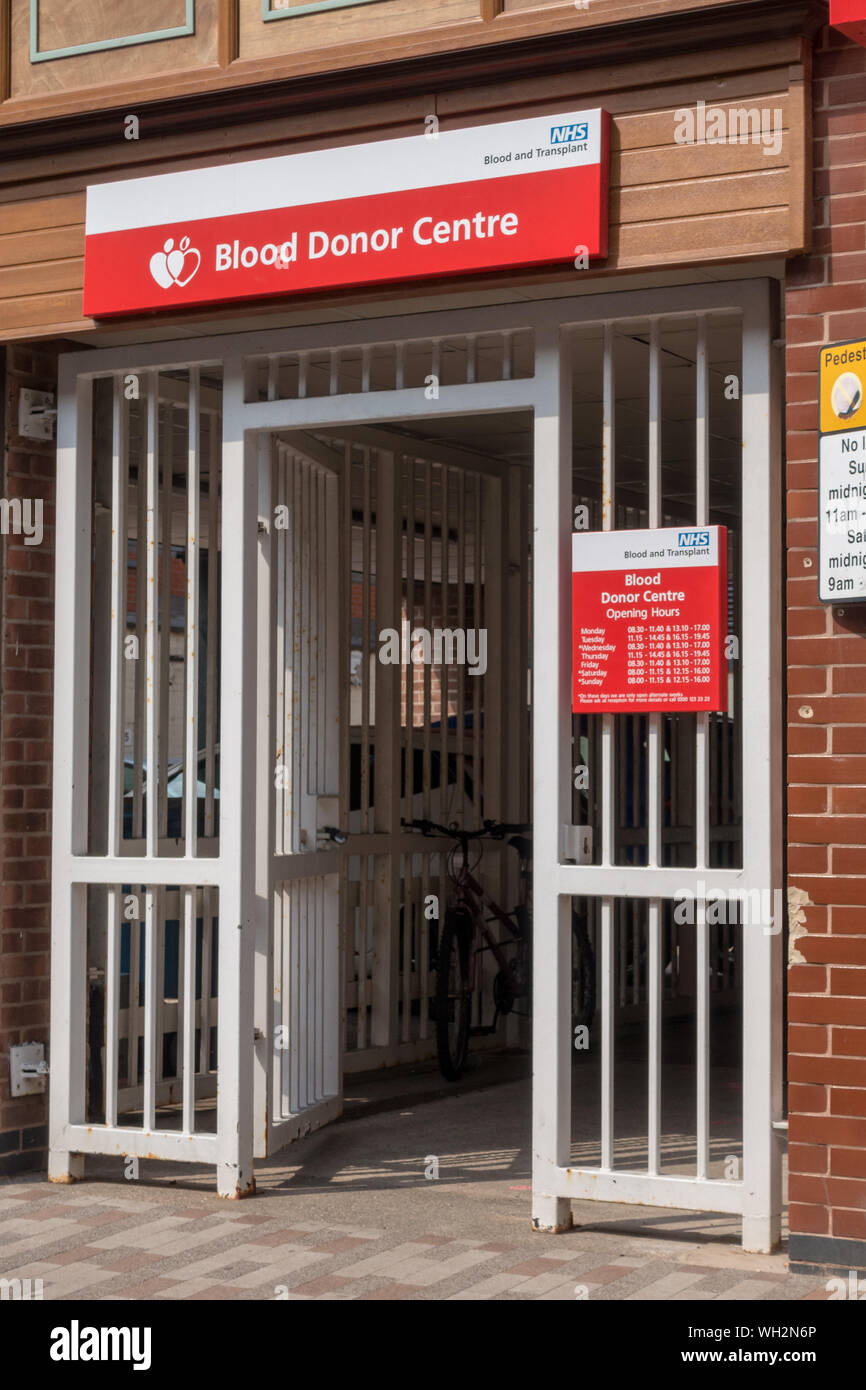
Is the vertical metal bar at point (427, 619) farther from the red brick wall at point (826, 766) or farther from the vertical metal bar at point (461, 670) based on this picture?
the red brick wall at point (826, 766)

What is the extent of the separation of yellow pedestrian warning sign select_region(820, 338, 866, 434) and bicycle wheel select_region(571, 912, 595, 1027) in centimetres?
486

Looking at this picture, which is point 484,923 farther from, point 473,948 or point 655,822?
point 655,822

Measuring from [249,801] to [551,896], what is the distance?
120 cm

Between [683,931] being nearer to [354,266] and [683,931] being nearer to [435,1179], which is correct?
[435,1179]

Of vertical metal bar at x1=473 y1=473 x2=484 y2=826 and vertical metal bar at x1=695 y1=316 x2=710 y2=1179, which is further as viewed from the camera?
vertical metal bar at x1=473 y1=473 x2=484 y2=826

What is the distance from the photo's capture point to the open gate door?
20.2ft

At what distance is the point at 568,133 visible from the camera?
5.10 meters

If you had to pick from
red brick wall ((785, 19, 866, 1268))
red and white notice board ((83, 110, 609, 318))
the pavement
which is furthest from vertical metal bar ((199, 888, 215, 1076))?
red brick wall ((785, 19, 866, 1268))

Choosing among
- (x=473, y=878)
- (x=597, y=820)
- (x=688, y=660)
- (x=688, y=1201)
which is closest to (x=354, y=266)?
(x=688, y=660)

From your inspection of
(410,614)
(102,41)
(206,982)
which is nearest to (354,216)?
(102,41)

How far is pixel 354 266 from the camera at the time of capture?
542 cm

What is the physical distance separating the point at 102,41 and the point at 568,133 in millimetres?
1969

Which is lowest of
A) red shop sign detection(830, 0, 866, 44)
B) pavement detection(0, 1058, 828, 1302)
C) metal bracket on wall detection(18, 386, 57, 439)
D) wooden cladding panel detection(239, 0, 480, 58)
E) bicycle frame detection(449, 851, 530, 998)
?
pavement detection(0, 1058, 828, 1302)

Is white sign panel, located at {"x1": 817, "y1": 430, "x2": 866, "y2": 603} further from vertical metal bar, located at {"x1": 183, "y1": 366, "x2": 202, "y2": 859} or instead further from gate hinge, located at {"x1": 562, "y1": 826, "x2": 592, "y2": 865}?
vertical metal bar, located at {"x1": 183, "y1": 366, "x2": 202, "y2": 859}
